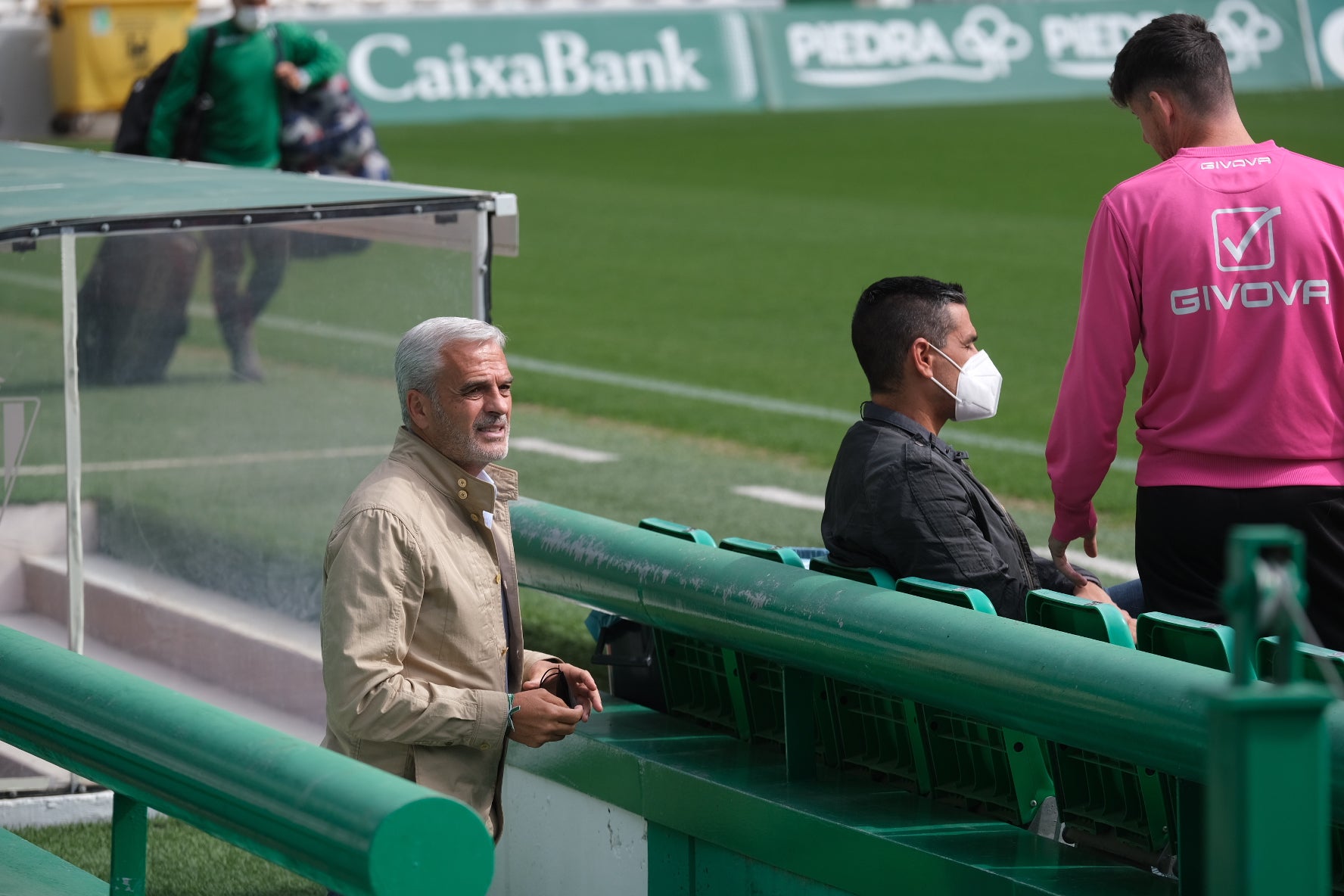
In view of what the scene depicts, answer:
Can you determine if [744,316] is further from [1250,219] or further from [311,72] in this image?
[1250,219]

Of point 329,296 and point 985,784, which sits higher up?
point 329,296

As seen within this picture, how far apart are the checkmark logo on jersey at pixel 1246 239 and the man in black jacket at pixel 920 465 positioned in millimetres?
506

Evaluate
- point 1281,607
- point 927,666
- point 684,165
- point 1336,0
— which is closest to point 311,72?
point 927,666

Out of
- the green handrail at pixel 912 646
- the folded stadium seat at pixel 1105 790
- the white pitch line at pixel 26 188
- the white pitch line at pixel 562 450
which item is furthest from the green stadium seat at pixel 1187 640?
the white pitch line at pixel 562 450

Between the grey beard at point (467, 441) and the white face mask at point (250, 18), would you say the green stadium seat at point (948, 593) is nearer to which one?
the grey beard at point (467, 441)

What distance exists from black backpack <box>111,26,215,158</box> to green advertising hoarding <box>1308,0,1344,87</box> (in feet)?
71.8

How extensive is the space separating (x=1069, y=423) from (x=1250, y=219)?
0.55 metres

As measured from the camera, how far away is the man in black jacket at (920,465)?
3.86 metres

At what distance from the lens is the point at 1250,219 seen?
4012mm

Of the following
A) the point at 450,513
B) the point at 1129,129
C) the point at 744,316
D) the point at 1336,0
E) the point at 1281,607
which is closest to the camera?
the point at 1281,607

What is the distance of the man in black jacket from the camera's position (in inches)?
152

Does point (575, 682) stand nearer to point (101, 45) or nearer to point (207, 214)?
point (207, 214)

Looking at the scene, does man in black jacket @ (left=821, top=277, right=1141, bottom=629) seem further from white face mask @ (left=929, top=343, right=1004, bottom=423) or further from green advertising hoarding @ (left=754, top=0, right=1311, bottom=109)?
green advertising hoarding @ (left=754, top=0, right=1311, bottom=109)

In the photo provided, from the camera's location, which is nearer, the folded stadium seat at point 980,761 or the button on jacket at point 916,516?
the folded stadium seat at point 980,761
